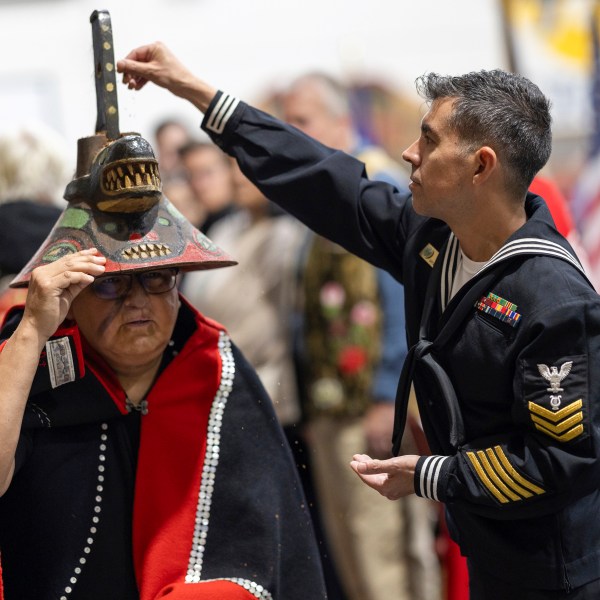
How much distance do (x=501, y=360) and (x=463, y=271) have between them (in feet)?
Result: 1.02

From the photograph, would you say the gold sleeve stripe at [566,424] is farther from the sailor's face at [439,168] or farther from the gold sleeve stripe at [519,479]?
the sailor's face at [439,168]

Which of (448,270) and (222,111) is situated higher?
(222,111)

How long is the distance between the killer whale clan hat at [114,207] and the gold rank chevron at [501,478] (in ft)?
3.05

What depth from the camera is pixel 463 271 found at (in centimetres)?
304

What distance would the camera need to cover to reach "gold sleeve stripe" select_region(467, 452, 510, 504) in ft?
9.05

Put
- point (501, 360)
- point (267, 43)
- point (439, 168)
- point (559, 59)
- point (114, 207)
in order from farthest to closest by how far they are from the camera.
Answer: point (267, 43) → point (559, 59) → point (114, 207) → point (439, 168) → point (501, 360)

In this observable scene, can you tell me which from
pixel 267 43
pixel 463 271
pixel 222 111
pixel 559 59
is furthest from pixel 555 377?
pixel 267 43

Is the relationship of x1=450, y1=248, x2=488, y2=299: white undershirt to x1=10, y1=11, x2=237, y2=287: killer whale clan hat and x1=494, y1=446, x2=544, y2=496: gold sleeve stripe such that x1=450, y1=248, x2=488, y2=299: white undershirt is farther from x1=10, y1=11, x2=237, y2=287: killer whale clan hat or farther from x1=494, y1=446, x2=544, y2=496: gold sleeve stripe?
x1=10, y1=11, x2=237, y2=287: killer whale clan hat

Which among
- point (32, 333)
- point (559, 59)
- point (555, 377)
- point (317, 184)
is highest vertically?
point (559, 59)

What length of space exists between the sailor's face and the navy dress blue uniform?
0.16 m

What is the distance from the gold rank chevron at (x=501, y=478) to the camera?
2.73 meters

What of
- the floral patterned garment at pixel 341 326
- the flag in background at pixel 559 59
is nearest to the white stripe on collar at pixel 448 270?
the floral patterned garment at pixel 341 326

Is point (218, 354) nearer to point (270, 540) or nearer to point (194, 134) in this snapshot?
point (270, 540)

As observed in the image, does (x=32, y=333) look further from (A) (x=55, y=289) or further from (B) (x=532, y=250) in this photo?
(B) (x=532, y=250)
